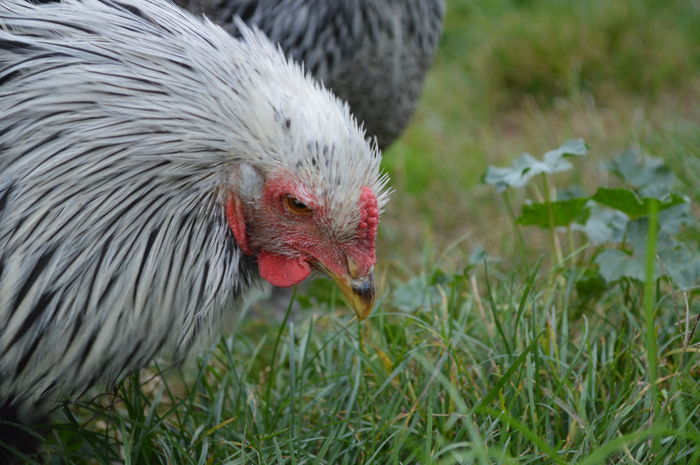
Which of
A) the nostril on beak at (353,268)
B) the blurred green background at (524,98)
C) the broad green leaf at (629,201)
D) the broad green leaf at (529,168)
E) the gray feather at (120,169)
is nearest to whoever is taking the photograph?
the gray feather at (120,169)

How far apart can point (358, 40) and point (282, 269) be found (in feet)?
4.24

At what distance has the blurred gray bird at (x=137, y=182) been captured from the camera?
201 centimetres

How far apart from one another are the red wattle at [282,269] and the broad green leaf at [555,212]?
1.06 m

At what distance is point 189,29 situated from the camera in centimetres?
216

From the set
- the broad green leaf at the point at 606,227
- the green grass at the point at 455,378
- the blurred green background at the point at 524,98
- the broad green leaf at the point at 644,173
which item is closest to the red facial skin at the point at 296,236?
the green grass at the point at 455,378

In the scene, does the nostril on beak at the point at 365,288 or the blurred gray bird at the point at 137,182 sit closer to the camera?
the blurred gray bird at the point at 137,182

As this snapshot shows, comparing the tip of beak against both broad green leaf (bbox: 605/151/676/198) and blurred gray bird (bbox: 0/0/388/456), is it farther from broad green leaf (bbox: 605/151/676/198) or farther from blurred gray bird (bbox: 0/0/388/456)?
broad green leaf (bbox: 605/151/676/198)

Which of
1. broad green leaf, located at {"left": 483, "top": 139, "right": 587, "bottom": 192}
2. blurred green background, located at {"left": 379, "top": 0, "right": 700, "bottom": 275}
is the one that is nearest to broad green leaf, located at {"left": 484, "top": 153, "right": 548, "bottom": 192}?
broad green leaf, located at {"left": 483, "top": 139, "right": 587, "bottom": 192}

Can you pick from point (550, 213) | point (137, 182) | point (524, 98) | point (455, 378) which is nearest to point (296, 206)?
point (137, 182)

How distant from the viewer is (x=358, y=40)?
10.4 feet

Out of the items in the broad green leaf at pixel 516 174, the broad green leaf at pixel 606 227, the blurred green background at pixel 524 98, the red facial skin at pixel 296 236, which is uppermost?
the red facial skin at pixel 296 236

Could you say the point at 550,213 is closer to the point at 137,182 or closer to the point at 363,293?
the point at 363,293

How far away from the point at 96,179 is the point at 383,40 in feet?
5.08

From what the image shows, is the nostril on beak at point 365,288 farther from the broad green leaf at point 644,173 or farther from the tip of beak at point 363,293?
the broad green leaf at point 644,173
